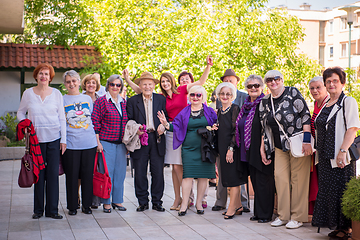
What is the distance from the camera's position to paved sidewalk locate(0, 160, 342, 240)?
5.11 m

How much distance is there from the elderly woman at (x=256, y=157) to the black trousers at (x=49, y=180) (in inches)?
100

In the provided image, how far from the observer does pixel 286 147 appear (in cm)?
549

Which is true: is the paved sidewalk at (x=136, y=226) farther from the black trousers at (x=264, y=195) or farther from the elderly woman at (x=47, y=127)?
the elderly woman at (x=47, y=127)

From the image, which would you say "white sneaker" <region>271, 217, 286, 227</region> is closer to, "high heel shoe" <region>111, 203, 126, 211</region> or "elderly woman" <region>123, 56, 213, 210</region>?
Result: "elderly woman" <region>123, 56, 213, 210</region>

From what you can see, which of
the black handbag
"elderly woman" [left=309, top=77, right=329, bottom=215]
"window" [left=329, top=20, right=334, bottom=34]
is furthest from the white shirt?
"window" [left=329, top=20, right=334, bottom=34]

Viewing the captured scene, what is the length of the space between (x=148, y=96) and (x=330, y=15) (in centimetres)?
5067

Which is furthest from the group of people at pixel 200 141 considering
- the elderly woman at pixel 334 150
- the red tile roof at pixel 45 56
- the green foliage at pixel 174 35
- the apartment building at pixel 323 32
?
the apartment building at pixel 323 32

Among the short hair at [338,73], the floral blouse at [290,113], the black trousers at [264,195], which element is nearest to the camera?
the short hair at [338,73]

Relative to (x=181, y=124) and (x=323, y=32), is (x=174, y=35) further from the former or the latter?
(x=323, y=32)

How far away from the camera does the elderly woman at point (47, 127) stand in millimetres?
5770

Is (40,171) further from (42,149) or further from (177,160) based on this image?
(177,160)

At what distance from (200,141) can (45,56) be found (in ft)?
35.4

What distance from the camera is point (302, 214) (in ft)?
18.3

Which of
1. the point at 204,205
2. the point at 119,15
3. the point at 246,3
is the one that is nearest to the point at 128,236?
the point at 204,205
